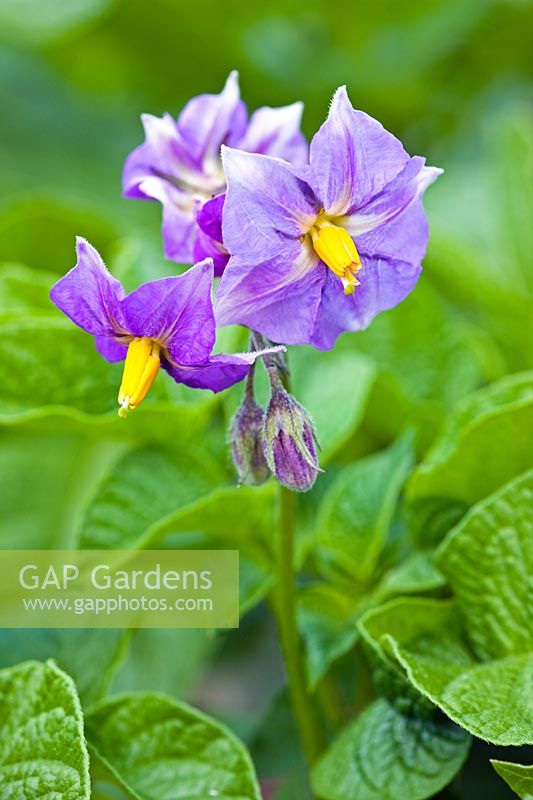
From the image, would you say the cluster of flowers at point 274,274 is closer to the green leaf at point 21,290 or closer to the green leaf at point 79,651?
Result: the green leaf at point 79,651

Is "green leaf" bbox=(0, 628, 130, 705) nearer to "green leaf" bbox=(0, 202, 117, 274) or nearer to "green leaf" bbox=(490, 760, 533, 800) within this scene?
"green leaf" bbox=(490, 760, 533, 800)

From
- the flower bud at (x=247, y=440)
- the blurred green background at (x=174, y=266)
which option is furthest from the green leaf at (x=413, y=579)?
the flower bud at (x=247, y=440)

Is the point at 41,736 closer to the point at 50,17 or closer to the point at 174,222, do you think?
the point at 174,222

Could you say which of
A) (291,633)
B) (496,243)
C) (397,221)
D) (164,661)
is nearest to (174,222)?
(397,221)

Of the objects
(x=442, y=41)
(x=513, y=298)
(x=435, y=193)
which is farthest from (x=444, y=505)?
(x=442, y=41)

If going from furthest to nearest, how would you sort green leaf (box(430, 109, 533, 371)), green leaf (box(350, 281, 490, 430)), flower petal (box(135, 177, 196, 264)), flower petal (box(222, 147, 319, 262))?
green leaf (box(430, 109, 533, 371))
green leaf (box(350, 281, 490, 430))
flower petal (box(135, 177, 196, 264))
flower petal (box(222, 147, 319, 262))

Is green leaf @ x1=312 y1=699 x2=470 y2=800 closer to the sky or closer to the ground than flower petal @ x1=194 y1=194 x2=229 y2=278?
closer to the ground

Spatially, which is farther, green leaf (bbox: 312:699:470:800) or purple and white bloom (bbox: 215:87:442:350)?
green leaf (bbox: 312:699:470:800)

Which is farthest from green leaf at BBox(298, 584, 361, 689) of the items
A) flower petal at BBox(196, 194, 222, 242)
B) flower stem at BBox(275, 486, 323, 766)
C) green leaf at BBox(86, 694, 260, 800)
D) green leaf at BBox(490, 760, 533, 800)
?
flower petal at BBox(196, 194, 222, 242)
